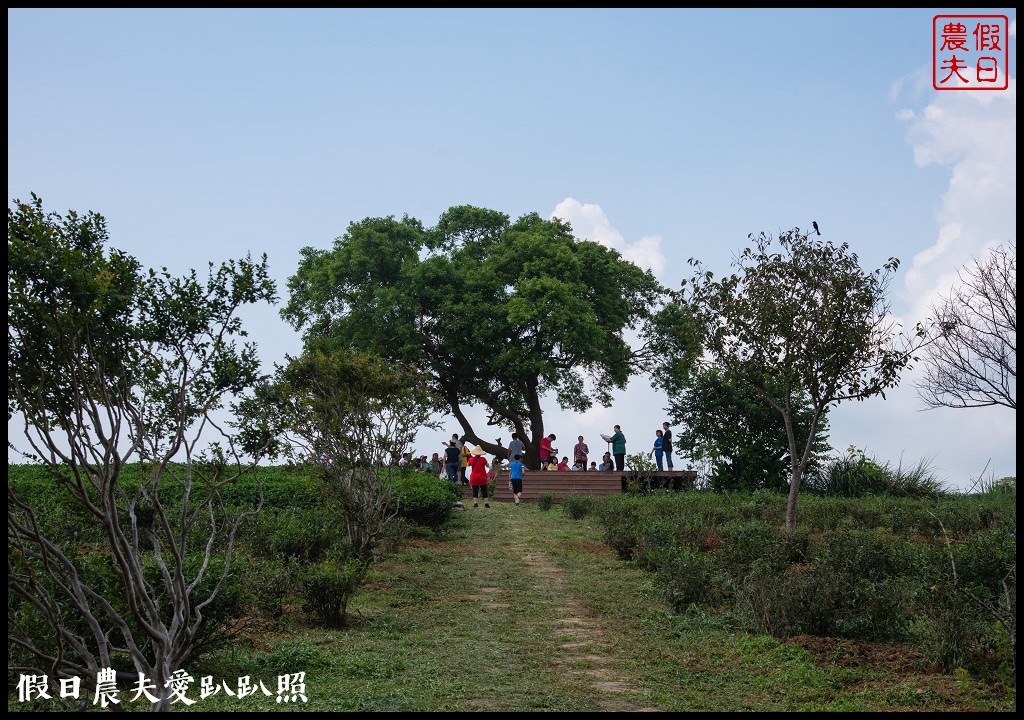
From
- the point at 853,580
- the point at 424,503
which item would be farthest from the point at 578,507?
the point at 853,580

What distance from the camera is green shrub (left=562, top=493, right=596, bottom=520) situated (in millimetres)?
21156

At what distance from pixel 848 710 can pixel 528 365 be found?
24.7m

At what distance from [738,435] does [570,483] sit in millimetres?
5233

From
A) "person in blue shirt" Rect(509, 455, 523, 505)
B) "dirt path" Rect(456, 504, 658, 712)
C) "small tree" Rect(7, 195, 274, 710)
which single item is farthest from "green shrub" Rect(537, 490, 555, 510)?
"small tree" Rect(7, 195, 274, 710)

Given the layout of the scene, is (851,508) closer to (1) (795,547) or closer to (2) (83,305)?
(1) (795,547)

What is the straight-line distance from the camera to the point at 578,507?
21.3 m

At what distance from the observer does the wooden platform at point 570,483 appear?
26.4 m

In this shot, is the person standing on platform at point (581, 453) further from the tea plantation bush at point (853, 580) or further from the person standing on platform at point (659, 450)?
the tea plantation bush at point (853, 580)

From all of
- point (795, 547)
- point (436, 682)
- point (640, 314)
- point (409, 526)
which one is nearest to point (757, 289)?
point (795, 547)

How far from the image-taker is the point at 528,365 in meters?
30.8

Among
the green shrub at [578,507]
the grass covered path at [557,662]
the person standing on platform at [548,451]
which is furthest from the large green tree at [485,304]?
the grass covered path at [557,662]

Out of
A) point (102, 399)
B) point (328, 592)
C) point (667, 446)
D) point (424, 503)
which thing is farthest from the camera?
point (667, 446)

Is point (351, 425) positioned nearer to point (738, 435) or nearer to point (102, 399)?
point (102, 399)

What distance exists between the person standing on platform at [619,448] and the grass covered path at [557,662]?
1658cm
